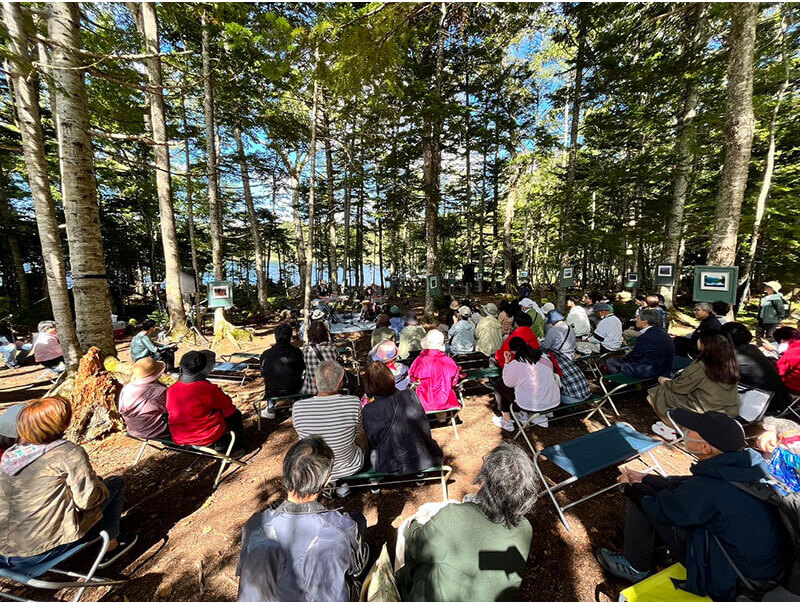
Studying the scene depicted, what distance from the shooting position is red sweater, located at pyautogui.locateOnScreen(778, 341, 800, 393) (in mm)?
3986

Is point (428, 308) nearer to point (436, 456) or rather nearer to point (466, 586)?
point (436, 456)

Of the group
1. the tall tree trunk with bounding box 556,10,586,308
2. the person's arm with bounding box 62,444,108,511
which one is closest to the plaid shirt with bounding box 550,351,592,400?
the person's arm with bounding box 62,444,108,511

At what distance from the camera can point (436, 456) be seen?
2934 mm

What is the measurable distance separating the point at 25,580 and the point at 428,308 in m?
9.74

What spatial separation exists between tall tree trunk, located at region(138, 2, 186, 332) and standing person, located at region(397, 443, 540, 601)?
376 inches

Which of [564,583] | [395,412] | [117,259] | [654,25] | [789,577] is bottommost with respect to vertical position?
[564,583]

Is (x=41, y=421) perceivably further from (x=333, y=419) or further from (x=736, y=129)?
(x=736, y=129)

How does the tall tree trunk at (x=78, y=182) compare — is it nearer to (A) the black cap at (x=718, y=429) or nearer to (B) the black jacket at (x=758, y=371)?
(A) the black cap at (x=718, y=429)

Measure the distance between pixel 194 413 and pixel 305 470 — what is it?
7.97 ft

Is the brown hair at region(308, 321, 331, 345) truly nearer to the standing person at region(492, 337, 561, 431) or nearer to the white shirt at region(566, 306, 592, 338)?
the standing person at region(492, 337, 561, 431)

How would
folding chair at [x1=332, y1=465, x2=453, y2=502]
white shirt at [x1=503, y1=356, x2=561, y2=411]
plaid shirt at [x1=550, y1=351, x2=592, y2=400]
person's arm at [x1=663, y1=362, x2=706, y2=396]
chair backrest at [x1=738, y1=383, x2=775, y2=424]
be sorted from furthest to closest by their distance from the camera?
plaid shirt at [x1=550, y1=351, x2=592, y2=400], white shirt at [x1=503, y1=356, x2=561, y2=411], person's arm at [x1=663, y1=362, x2=706, y2=396], chair backrest at [x1=738, y1=383, x2=775, y2=424], folding chair at [x1=332, y1=465, x2=453, y2=502]

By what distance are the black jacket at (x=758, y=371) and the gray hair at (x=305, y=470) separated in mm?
5349

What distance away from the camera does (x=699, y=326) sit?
213 inches

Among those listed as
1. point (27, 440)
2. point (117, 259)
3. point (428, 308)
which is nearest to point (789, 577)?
point (27, 440)
